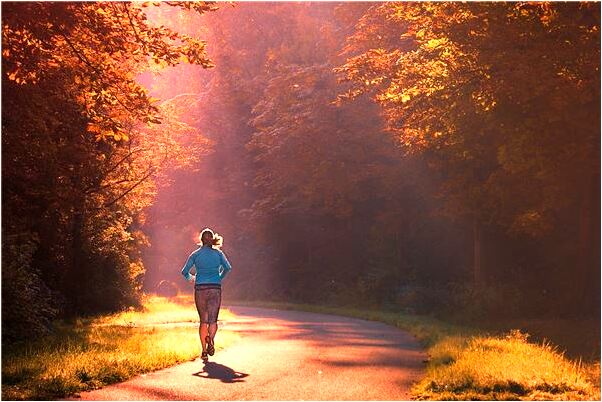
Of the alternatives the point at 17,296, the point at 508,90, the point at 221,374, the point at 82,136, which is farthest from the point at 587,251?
the point at 17,296

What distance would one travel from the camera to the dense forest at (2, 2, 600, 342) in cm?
1420

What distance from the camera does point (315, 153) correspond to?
42344mm

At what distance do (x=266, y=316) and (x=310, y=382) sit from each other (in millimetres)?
18689

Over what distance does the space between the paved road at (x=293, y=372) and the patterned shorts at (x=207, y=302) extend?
74 cm

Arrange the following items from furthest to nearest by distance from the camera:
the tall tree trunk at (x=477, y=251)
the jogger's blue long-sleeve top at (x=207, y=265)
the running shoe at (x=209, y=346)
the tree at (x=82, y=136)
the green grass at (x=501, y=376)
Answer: the tall tree trunk at (x=477, y=251) → the running shoe at (x=209, y=346) → the jogger's blue long-sleeve top at (x=207, y=265) → the tree at (x=82, y=136) → the green grass at (x=501, y=376)

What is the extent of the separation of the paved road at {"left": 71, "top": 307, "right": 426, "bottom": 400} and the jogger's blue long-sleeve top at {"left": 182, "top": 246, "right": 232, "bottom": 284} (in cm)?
138

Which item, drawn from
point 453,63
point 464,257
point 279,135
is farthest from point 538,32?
point 279,135

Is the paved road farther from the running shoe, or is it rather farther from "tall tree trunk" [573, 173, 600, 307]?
"tall tree trunk" [573, 173, 600, 307]

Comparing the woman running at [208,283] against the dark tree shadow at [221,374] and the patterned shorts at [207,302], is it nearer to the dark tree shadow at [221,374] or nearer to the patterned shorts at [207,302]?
the patterned shorts at [207,302]

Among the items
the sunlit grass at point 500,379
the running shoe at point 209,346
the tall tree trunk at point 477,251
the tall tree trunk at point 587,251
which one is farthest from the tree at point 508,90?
the running shoe at point 209,346

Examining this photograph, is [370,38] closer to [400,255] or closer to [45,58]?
[400,255]

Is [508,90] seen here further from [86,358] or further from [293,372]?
[86,358]

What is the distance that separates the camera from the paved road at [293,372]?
10.8 m

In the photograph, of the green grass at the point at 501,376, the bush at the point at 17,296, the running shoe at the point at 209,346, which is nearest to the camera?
the green grass at the point at 501,376
